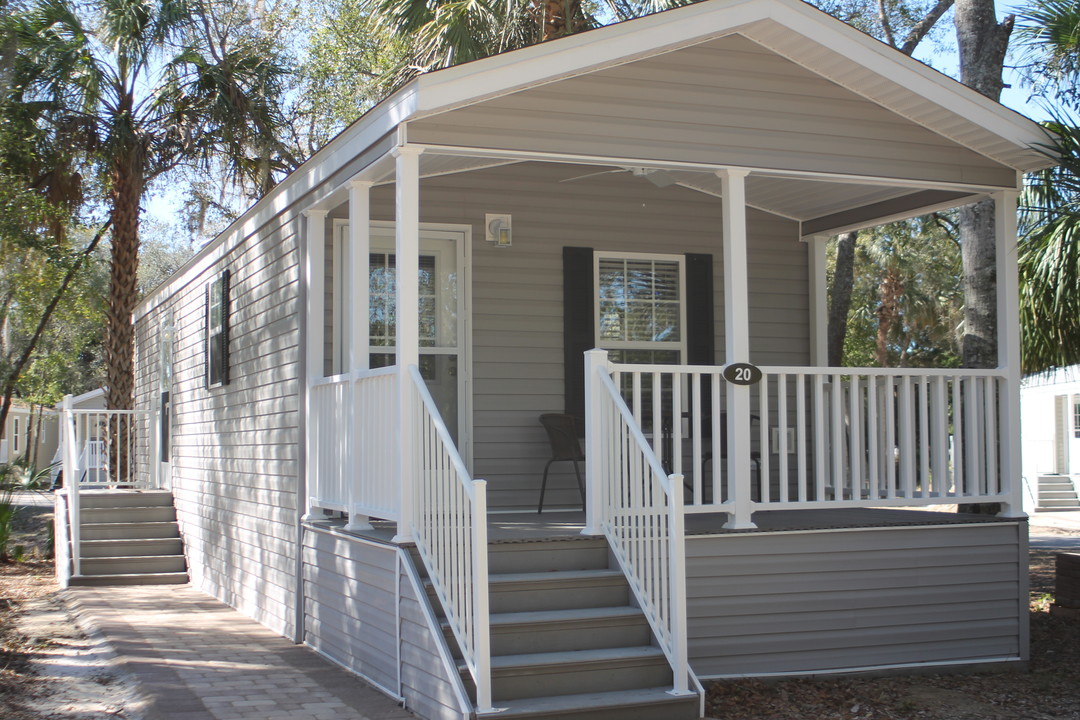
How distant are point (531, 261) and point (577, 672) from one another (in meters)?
3.99

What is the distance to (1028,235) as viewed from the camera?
736cm

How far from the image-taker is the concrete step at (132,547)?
37.2ft

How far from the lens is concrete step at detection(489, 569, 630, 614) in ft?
18.6

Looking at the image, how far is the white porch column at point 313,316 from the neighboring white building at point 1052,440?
16.9 metres

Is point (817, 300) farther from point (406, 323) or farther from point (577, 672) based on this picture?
point (577, 672)

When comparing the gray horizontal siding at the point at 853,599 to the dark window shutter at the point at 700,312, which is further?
the dark window shutter at the point at 700,312

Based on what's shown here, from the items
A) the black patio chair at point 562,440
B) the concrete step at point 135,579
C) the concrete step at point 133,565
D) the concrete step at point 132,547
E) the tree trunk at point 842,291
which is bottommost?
the concrete step at point 135,579

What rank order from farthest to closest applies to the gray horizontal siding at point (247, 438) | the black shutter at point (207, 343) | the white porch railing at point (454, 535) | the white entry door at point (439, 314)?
the black shutter at point (207, 343) < the white entry door at point (439, 314) < the gray horizontal siding at point (247, 438) < the white porch railing at point (454, 535)

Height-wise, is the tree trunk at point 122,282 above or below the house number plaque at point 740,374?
above

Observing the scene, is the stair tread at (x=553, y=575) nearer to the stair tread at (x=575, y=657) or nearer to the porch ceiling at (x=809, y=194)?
the stair tread at (x=575, y=657)

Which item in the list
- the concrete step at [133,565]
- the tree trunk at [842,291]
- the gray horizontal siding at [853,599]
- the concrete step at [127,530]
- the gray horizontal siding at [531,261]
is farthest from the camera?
the tree trunk at [842,291]

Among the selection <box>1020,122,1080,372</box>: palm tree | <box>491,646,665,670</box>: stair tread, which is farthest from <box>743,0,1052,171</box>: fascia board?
<box>491,646,665,670</box>: stair tread

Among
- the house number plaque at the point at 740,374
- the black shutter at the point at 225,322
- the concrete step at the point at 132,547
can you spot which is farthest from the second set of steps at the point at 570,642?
the concrete step at the point at 132,547

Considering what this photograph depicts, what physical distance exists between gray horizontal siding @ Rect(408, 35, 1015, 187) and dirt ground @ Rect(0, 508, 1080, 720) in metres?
3.14
